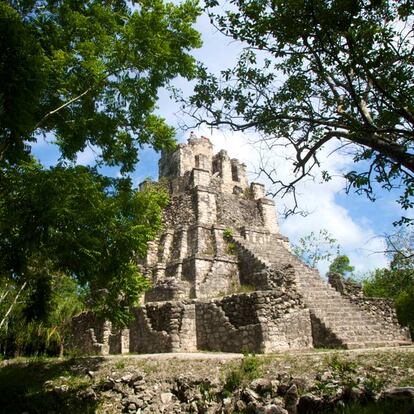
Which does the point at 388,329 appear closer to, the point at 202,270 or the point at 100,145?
the point at 202,270

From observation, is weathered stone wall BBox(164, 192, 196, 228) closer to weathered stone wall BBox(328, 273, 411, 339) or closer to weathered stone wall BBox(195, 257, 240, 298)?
weathered stone wall BBox(195, 257, 240, 298)

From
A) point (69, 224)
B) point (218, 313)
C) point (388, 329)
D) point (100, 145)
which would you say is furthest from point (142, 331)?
point (388, 329)

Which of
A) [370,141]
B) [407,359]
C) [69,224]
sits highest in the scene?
[370,141]

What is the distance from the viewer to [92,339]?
50.5 feet

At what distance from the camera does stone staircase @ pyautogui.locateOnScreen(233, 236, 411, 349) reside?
38.5 ft

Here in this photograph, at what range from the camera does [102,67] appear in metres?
7.36

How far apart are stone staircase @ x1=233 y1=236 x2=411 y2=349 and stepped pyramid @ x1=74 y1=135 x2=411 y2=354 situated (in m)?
0.03

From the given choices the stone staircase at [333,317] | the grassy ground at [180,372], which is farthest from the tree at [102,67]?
A: the stone staircase at [333,317]

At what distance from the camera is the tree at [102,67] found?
23.9 feet

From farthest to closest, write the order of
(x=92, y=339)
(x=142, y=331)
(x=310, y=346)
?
(x=92, y=339) < (x=142, y=331) < (x=310, y=346)

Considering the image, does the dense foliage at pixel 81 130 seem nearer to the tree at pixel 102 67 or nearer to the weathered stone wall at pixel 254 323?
the tree at pixel 102 67

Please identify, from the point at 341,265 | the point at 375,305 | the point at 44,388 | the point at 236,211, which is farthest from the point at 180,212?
the point at 341,265

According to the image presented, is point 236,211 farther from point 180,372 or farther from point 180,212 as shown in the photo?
point 180,372

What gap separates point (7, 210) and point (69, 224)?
1.02 meters
